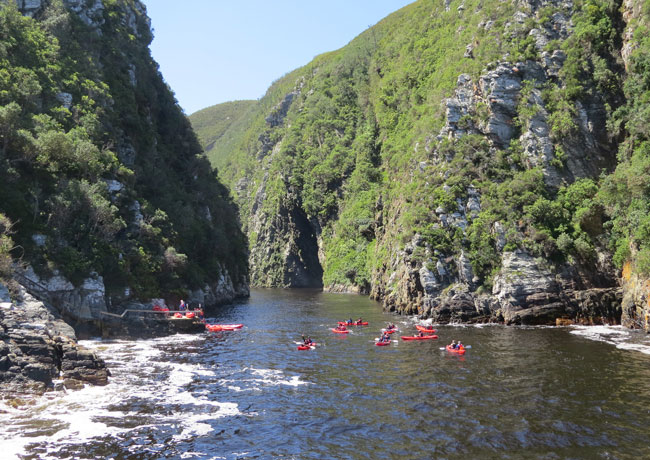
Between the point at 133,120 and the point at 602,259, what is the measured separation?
2376 inches

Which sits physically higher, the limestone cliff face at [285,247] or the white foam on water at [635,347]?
the limestone cliff face at [285,247]

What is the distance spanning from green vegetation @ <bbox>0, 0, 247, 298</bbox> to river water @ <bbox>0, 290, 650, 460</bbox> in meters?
11.2

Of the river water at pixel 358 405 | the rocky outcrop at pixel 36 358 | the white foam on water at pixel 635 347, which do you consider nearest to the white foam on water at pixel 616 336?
the white foam on water at pixel 635 347

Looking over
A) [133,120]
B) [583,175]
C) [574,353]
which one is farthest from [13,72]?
[583,175]

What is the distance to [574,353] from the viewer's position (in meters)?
32.0

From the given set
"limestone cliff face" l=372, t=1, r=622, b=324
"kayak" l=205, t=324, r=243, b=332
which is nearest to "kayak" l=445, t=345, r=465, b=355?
"limestone cliff face" l=372, t=1, r=622, b=324

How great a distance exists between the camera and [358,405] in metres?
23.0

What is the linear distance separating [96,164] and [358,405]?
126ft

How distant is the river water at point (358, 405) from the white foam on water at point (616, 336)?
0.26 metres

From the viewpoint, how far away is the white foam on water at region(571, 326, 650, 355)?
32.9 metres

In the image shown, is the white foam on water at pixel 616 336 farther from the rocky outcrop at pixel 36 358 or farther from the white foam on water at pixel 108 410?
the rocky outcrop at pixel 36 358

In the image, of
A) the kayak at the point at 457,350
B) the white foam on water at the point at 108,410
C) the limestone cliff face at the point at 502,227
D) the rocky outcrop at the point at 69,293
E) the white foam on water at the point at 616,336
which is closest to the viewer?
the white foam on water at the point at 108,410

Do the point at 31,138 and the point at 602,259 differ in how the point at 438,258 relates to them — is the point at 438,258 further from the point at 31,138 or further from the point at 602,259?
the point at 31,138

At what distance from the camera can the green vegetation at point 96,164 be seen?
40969 millimetres
